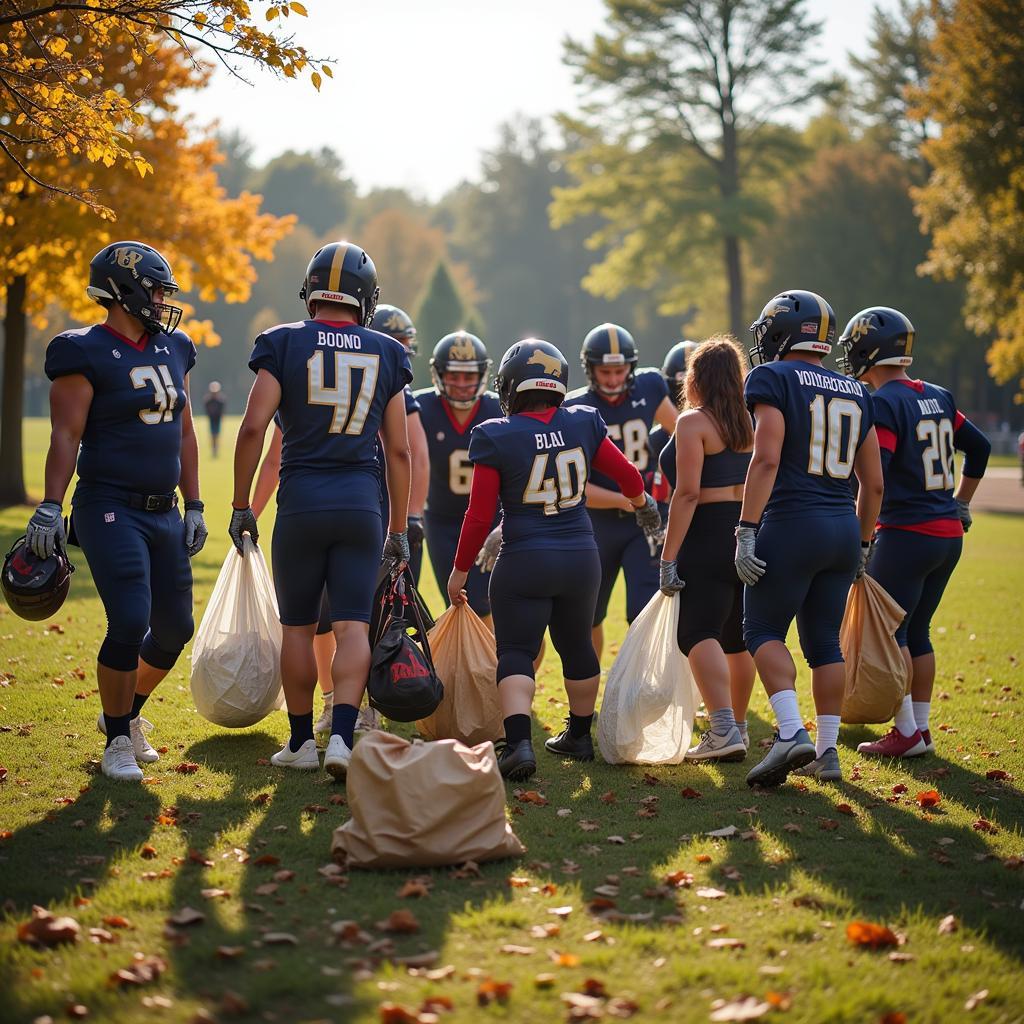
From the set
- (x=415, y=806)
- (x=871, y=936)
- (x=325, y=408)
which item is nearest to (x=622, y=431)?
(x=325, y=408)

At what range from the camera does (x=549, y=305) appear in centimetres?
8862

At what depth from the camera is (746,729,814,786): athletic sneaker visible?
19.1 feet

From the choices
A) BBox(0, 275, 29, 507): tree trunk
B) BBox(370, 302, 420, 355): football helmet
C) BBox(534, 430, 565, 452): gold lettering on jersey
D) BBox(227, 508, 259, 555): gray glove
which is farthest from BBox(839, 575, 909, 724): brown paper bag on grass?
BBox(0, 275, 29, 507): tree trunk

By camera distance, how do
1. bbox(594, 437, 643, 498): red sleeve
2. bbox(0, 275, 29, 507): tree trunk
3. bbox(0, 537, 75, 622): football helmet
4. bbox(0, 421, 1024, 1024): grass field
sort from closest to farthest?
bbox(0, 421, 1024, 1024): grass field → bbox(0, 537, 75, 622): football helmet → bbox(594, 437, 643, 498): red sleeve → bbox(0, 275, 29, 507): tree trunk

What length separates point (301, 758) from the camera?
6230 millimetres

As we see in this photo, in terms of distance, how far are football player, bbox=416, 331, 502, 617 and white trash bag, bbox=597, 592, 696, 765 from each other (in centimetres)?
166

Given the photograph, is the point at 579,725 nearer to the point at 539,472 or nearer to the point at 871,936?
the point at 539,472

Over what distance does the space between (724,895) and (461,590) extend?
7.98 feet

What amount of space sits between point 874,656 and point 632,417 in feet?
7.73

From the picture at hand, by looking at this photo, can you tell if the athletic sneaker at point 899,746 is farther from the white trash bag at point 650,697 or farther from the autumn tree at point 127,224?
the autumn tree at point 127,224

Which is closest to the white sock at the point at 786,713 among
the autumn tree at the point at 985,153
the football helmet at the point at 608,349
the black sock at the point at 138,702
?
the football helmet at the point at 608,349

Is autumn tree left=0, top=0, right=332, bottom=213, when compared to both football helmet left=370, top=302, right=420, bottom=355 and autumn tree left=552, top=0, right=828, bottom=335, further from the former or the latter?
autumn tree left=552, top=0, right=828, bottom=335

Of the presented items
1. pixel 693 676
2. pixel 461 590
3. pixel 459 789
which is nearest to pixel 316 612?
pixel 461 590

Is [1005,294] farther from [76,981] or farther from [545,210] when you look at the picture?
[545,210]
